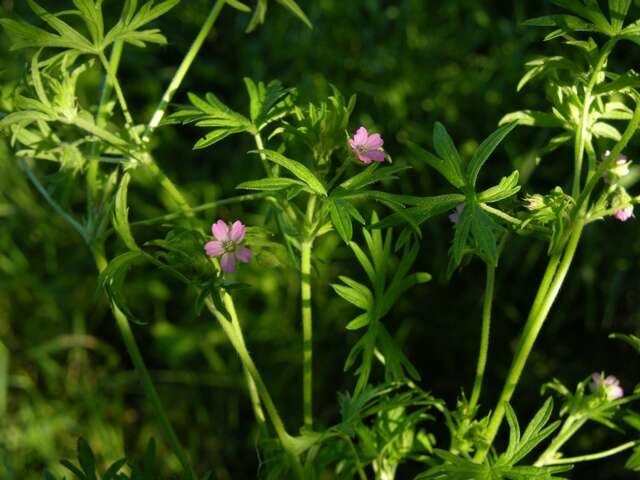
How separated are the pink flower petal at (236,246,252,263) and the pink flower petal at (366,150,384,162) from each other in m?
0.14

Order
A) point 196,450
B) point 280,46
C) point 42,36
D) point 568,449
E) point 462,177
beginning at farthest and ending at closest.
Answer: point 280,46 < point 196,450 < point 568,449 < point 42,36 < point 462,177

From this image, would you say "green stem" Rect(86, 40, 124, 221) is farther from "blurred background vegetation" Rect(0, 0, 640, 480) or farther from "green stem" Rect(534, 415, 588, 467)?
"blurred background vegetation" Rect(0, 0, 640, 480)

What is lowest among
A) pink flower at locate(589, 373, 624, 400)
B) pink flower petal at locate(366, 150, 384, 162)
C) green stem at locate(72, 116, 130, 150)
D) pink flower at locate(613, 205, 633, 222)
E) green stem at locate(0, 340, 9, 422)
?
green stem at locate(0, 340, 9, 422)

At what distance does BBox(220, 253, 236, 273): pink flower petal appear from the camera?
0.83 m

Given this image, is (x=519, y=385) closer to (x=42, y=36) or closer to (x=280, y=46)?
(x=280, y=46)

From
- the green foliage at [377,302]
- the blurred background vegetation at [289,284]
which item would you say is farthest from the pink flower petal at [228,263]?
the blurred background vegetation at [289,284]

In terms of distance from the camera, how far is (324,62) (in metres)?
2.17

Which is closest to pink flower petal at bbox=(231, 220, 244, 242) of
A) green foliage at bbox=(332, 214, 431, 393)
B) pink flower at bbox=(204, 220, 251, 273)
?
pink flower at bbox=(204, 220, 251, 273)

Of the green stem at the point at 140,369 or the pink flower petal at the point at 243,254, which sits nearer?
the pink flower petal at the point at 243,254

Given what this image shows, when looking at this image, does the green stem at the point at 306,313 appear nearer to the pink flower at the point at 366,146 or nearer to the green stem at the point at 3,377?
the pink flower at the point at 366,146

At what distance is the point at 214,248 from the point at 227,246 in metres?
0.01

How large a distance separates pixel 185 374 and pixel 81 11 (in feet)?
4.32

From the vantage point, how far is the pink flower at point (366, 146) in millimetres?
856

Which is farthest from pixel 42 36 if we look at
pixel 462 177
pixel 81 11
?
pixel 462 177
